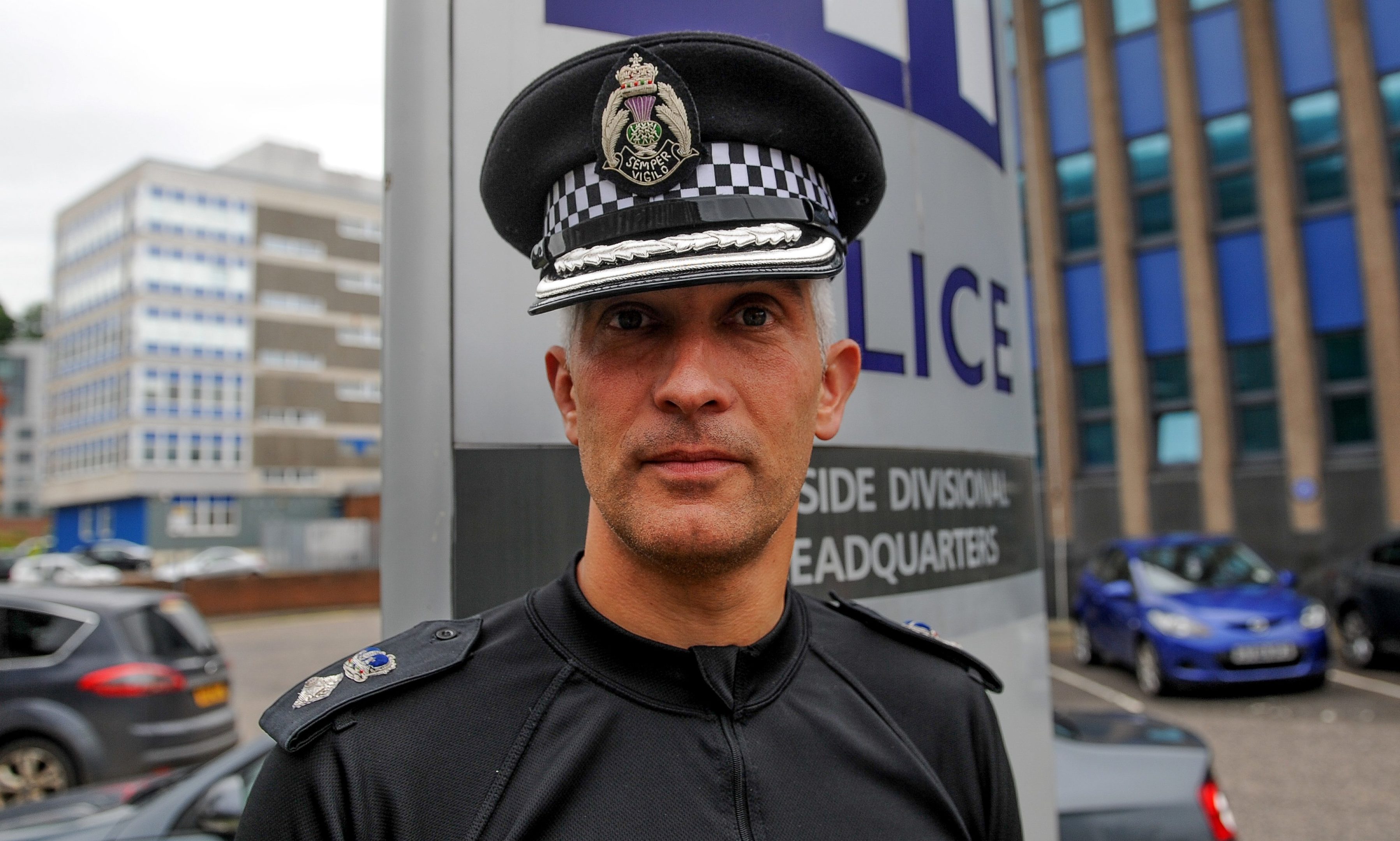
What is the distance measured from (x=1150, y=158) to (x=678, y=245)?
58.4ft

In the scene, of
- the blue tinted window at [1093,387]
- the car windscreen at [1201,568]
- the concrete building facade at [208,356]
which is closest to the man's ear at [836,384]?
the car windscreen at [1201,568]

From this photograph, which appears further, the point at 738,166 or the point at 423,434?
the point at 423,434

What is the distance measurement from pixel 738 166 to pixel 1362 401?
16861 mm

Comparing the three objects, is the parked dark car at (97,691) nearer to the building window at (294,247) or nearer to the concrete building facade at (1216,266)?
the concrete building facade at (1216,266)

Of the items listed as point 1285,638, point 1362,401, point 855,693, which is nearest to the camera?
point 855,693

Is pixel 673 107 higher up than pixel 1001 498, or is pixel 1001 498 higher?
pixel 673 107

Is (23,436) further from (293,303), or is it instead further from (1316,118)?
(1316,118)

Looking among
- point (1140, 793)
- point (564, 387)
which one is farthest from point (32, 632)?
point (564, 387)

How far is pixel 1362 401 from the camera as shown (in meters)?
14.9

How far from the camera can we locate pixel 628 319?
48.9 inches

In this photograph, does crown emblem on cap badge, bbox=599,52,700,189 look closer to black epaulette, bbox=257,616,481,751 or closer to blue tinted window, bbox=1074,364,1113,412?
black epaulette, bbox=257,616,481,751

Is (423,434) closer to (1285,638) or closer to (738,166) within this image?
(738,166)

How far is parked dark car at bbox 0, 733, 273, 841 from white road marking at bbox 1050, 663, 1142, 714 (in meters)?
6.74

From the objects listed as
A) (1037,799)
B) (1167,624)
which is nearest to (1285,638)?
(1167,624)
